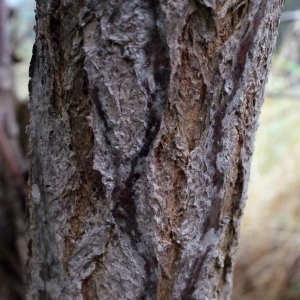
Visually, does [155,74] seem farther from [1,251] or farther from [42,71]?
[1,251]

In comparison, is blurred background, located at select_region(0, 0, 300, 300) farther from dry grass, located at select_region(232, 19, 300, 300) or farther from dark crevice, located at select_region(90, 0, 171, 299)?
dark crevice, located at select_region(90, 0, 171, 299)

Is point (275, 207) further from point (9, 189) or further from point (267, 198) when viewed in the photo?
point (9, 189)

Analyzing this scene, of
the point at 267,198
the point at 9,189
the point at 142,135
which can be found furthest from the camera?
the point at 267,198

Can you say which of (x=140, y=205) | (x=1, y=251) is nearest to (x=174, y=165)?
(x=140, y=205)

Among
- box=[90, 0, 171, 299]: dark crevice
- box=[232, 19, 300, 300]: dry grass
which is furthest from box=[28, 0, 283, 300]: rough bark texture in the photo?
box=[232, 19, 300, 300]: dry grass

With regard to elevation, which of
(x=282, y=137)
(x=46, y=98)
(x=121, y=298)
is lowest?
(x=121, y=298)

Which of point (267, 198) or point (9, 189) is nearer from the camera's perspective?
point (9, 189)

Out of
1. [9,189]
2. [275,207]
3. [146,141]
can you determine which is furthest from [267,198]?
[146,141]
